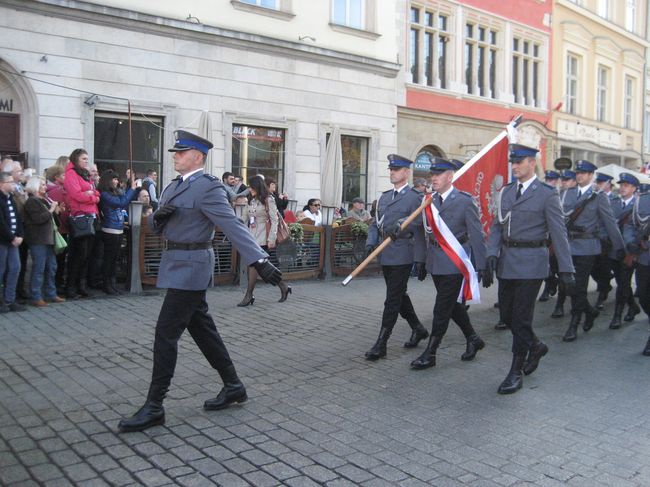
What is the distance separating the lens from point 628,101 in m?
33.5

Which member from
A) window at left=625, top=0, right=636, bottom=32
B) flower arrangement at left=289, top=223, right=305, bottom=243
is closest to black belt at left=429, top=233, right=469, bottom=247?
flower arrangement at left=289, top=223, right=305, bottom=243

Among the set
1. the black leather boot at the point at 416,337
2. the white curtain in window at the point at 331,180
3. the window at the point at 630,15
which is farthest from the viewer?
the window at the point at 630,15

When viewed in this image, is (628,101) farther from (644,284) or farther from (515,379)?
(515,379)

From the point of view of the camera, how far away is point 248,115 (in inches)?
634

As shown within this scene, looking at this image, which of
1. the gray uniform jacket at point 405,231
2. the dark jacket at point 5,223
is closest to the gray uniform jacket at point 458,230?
the gray uniform jacket at point 405,231

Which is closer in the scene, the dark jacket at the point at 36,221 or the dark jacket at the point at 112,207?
the dark jacket at the point at 36,221

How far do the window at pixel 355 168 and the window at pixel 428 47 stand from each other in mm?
3481

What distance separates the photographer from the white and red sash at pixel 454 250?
6.28 metres

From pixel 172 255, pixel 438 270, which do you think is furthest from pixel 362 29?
pixel 172 255

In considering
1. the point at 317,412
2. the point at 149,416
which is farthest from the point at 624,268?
the point at 149,416

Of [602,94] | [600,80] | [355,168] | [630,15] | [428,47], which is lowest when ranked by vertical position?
[355,168]

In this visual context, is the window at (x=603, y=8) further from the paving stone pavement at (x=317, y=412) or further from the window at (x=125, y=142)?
the paving stone pavement at (x=317, y=412)

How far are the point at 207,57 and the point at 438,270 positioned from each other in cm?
1063

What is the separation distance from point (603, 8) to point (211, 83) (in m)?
22.1
